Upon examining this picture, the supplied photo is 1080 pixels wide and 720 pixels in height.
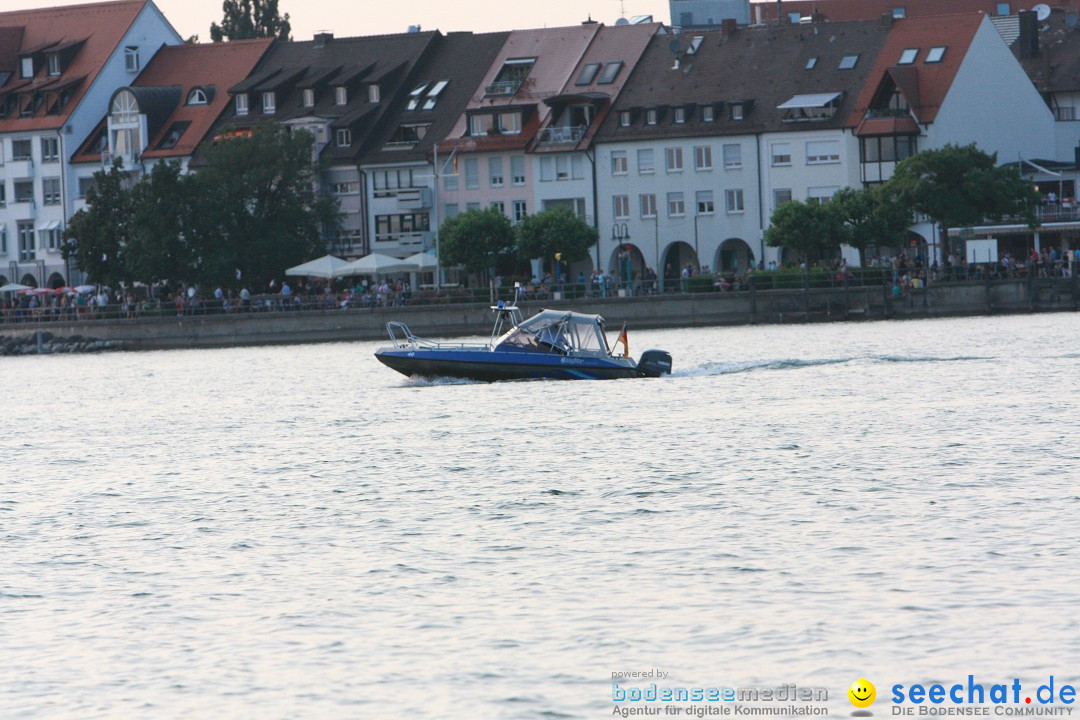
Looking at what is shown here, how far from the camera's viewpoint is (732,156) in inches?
3866

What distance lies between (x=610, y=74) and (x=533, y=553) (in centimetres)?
8144

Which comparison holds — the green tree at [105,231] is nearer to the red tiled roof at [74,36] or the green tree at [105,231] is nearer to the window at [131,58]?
the red tiled roof at [74,36]

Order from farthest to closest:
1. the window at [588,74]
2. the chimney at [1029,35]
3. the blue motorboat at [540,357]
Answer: the chimney at [1029,35] < the window at [588,74] < the blue motorboat at [540,357]

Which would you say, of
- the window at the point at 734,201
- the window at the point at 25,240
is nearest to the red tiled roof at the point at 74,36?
the window at the point at 25,240

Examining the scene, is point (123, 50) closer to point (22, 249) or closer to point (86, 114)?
point (86, 114)

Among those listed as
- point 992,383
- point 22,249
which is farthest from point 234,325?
point 992,383

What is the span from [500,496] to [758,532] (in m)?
5.64

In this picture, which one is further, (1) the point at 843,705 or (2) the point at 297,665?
(2) the point at 297,665

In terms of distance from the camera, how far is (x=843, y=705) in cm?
1449

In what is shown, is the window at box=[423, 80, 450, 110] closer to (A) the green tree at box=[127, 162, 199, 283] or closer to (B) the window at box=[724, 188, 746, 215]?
(A) the green tree at box=[127, 162, 199, 283]

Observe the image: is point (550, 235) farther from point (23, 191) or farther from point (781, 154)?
point (23, 191)

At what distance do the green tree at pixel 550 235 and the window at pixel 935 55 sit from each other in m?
17.0

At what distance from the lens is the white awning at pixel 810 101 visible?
9388 cm

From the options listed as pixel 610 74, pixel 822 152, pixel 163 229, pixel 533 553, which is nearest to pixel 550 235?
pixel 610 74
